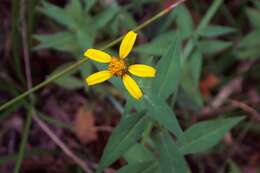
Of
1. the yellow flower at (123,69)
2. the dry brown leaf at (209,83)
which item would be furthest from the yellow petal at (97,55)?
the dry brown leaf at (209,83)

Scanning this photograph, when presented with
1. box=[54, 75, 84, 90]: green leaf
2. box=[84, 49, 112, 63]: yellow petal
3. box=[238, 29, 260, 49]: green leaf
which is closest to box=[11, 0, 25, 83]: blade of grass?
box=[54, 75, 84, 90]: green leaf

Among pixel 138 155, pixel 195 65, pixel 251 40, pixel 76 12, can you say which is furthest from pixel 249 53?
pixel 138 155

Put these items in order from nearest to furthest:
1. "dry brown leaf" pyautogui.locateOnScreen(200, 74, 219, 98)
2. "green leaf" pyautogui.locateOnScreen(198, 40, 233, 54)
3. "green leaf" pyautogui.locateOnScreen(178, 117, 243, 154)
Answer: "green leaf" pyautogui.locateOnScreen(178, 117, 243, 154), "green leaf" pyautogui.locateOnScreen(198, 40, 233, 54), "dry brown leaf" pyautogui.locateOnScreen(200, 74, 219, 98)

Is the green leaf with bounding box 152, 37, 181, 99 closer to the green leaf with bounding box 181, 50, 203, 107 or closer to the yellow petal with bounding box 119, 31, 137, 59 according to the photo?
the yellow petal with bounding box 119, 31, 137, 59

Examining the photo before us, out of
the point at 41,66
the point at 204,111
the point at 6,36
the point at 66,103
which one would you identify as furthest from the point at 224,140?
the point at 6,36

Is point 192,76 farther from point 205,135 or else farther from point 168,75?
point 168,75

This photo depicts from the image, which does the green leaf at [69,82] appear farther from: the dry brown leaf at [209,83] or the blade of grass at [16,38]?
the dry brown leaf at [209,83]
